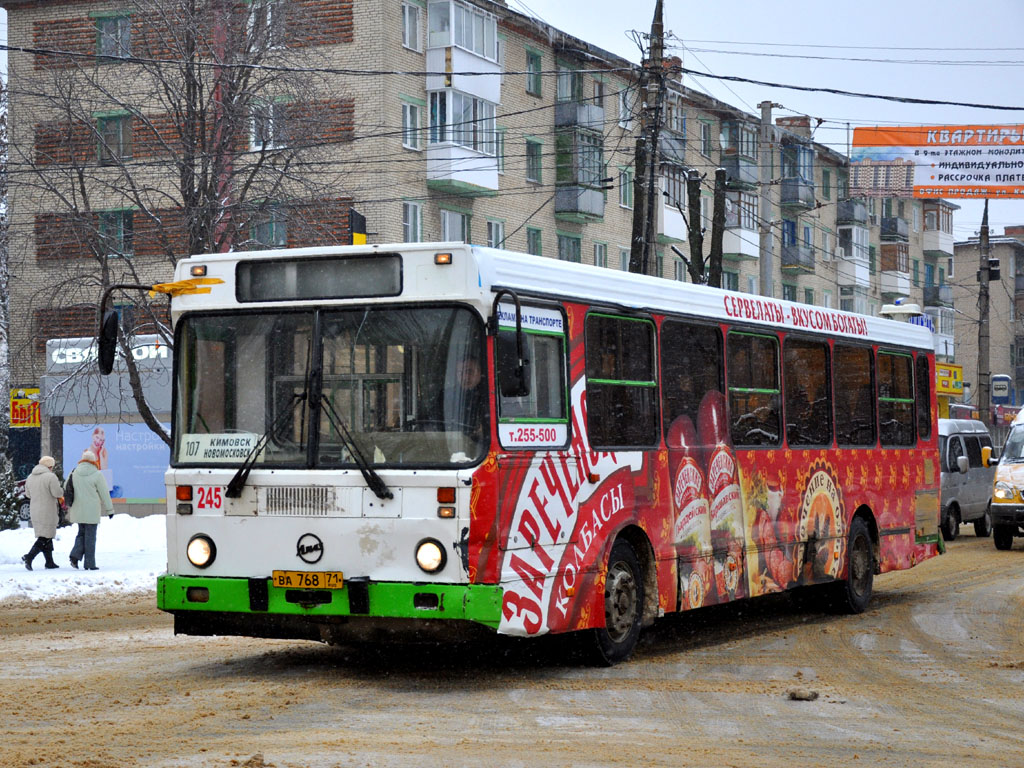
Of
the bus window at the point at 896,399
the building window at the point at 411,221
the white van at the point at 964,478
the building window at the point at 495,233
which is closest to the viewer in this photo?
the bus window at the point at 896,399

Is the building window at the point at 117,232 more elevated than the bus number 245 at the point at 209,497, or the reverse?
the building window at the point at 117,232

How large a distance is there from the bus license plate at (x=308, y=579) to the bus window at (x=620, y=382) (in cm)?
210

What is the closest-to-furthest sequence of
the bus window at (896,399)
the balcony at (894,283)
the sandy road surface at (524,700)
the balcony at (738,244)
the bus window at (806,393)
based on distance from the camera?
1. the sandy road surface at (524,700)
2. the bus window at (806,393)
3. the bus window at (896,399)
4. the balcony at (738,244)
5. the balcony at (894,283)

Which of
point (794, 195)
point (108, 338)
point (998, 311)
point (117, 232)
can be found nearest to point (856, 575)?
point (108, 338)

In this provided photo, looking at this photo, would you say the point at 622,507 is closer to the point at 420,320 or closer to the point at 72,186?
the point at 420,320

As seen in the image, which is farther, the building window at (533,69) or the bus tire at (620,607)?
the building window at (533,69)

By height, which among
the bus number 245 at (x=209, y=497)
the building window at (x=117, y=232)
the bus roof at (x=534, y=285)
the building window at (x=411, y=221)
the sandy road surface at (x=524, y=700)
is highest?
the building window at (x=411, y=221)

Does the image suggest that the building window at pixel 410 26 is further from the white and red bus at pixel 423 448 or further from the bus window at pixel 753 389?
the white and red bus at pixel 423 448

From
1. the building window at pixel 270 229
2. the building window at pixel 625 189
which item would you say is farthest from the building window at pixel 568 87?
the building window at pixel 270 229

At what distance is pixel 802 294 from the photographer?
6706cm

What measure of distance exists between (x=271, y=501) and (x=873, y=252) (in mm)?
67476

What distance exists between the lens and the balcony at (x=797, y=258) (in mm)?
63513

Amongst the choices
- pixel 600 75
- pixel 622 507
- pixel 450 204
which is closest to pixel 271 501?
pixel 622 507

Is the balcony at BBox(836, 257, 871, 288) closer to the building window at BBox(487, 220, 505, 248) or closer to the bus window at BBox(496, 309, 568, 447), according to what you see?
the building window at BBox(487, 220, 505, 248)
